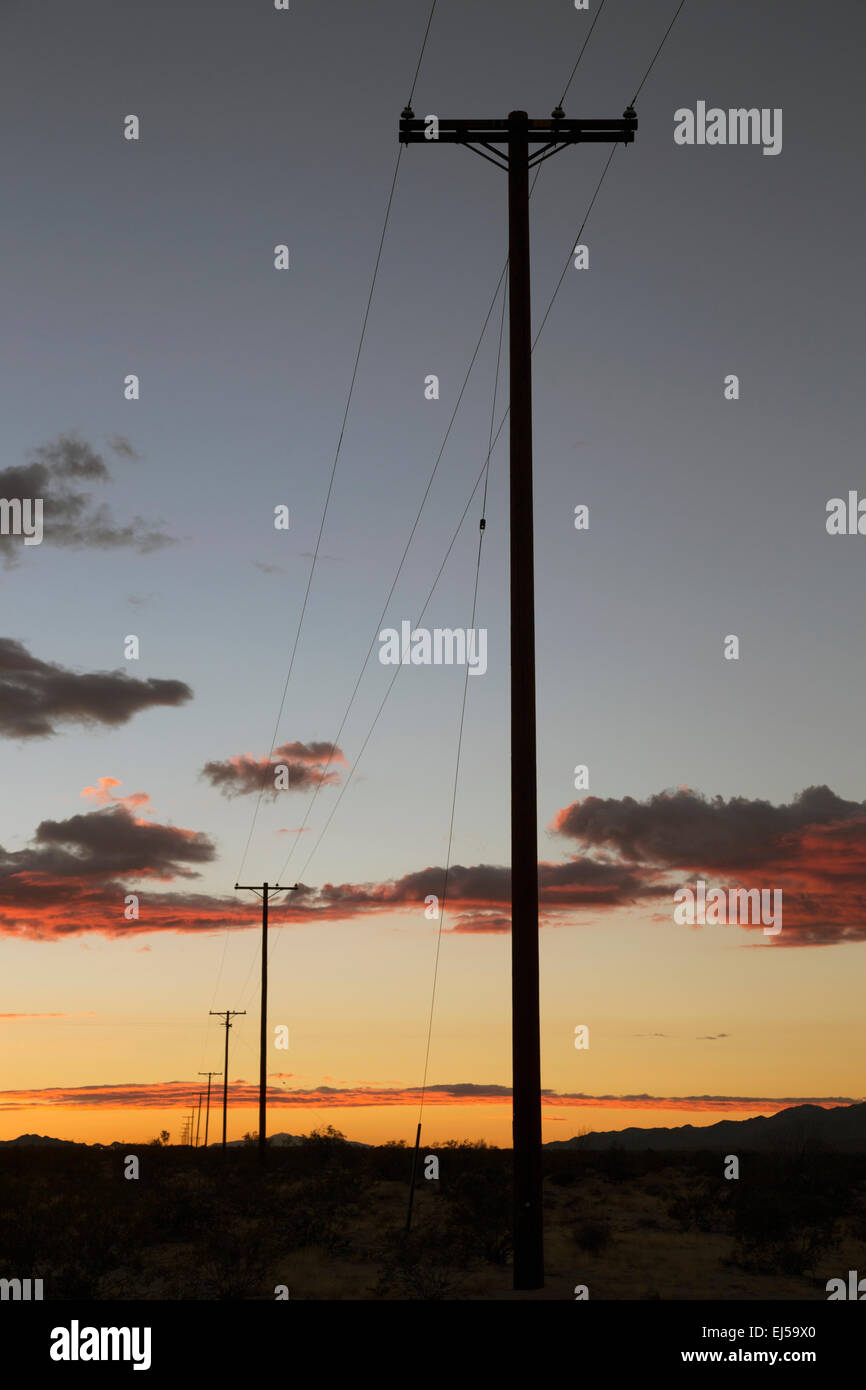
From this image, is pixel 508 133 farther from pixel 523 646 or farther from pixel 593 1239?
pixel 593 1239

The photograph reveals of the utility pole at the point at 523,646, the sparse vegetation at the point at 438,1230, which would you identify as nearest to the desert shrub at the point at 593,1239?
the sparse vegetation at the point at 438,1230

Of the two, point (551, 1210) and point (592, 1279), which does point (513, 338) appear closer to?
point (592, 1279)

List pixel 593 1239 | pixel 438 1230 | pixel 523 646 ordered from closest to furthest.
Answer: pixel 523 646, pixel 593 1239, pixel 438 1230

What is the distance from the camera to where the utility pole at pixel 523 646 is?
46.8 ft

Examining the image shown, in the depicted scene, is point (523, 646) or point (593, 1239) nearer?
point (523, 646)

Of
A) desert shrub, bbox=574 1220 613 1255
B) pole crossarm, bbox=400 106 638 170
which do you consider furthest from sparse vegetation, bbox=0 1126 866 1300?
pole crossarm, bbox=400 106 638 170

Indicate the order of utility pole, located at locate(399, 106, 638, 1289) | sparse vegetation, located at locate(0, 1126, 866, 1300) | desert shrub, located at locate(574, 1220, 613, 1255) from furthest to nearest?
1. desert shrub, located at locate(574, 1220, 613, 1255)
2. sparse vegetation, located at locate(0, 1126, 866, 1300)
3. utility pole, located at locate(399, 106, 638, 1289)

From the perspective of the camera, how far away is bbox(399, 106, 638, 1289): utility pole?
14.3 metres

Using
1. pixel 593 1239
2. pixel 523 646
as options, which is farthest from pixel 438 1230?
pixel 523 646

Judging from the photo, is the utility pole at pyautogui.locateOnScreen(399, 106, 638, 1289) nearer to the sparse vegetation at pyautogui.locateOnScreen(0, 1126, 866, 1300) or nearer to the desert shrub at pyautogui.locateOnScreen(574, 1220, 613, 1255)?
the sparse vegetation at pyautogui.locateOnScreen(0, 1126, 866, 1300)

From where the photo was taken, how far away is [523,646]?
1555 cm

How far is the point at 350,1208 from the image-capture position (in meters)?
30.4
